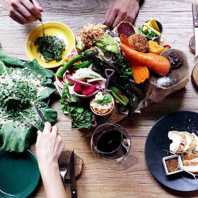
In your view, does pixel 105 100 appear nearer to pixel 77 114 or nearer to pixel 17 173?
pixel 77 114

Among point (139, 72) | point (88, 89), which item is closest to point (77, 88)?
point (88, 89)

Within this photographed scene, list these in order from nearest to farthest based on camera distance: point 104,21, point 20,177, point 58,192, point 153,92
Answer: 1. point 58,192
2. point 153,92
3. point 20,177
4. point 104,21

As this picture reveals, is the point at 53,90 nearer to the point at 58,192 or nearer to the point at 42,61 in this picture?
the point at 42,61

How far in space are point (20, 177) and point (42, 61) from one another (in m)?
0.82

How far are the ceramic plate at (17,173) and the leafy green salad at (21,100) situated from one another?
79mm

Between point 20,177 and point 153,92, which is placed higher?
point 153,92

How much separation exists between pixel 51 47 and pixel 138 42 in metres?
0.63

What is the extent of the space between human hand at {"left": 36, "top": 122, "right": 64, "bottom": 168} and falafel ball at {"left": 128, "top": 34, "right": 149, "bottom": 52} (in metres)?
0.73

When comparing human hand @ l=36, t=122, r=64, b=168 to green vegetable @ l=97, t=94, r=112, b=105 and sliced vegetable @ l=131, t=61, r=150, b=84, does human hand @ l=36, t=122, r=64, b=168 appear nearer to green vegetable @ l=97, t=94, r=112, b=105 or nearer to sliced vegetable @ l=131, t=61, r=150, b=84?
green vegetable @ l=97, t=94, r=112, b=105

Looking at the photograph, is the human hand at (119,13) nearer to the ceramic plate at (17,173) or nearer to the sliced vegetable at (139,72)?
the sliced vegetable at (139,72)

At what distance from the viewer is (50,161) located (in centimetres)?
155

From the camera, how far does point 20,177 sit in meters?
1.75

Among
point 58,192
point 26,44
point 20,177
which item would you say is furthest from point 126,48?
point 20,177

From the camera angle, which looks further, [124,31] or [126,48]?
[124,31]
